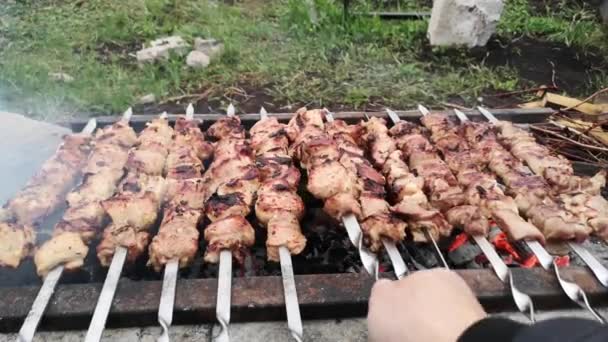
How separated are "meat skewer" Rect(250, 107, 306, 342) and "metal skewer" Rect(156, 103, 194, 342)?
501 millimetres

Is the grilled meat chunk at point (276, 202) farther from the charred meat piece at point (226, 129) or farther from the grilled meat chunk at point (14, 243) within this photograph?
the grilled meat chunk at point (14, 243)

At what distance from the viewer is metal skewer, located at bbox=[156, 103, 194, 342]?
2223mm

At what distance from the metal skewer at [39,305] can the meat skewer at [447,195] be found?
2137 millimetres

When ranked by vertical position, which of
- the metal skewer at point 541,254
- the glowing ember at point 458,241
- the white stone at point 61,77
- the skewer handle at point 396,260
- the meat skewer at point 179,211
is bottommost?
the glowing ember at point 458,241

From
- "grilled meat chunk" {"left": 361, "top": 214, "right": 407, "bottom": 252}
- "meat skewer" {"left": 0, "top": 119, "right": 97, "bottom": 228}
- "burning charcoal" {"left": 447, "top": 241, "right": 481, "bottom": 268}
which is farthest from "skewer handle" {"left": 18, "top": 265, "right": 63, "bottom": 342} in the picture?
"burning charcoal" {"left": 447, "top": 241, "right": 481, "bottom": 268}

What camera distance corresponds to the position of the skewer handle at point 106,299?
2178 mm

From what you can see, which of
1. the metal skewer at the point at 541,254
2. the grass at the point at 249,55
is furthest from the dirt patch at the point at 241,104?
the metal skewer at the point at 541,254

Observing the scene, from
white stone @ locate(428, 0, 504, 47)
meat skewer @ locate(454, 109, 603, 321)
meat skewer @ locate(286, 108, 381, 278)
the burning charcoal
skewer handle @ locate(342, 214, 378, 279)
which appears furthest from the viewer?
white stone @ locate(428, 0, 504, 47)

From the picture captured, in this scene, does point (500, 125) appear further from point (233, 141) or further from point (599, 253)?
point (233, 141)

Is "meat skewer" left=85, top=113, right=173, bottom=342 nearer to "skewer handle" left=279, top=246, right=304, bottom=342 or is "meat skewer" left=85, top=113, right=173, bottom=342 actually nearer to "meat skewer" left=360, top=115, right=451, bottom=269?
"skewer handle" left=279, top=246, right=304, bottom=342

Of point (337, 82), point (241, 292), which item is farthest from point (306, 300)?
point (337, 82)

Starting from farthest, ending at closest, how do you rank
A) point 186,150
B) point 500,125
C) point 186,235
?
point 500,125
point 186,150
point 186,235

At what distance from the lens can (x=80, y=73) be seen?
6461 millimetres

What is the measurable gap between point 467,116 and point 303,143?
163 cm
